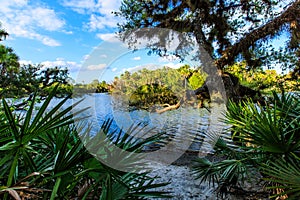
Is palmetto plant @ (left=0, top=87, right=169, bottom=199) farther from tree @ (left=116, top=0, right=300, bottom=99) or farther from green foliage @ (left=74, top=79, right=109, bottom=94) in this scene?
tree @ (left=116, top=0, right=300, bottom=99)

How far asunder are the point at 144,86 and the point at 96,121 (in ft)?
3.27

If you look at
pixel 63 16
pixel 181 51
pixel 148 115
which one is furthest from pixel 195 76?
pixel 63 16

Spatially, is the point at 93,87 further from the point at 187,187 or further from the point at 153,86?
the point at 187,187

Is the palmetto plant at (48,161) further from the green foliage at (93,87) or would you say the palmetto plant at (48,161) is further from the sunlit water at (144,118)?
the green foliage at (93,87)

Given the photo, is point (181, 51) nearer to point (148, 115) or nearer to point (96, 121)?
point (148, 115)

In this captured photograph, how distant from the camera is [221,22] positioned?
4.29 meters

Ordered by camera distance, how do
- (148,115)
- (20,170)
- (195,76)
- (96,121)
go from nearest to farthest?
(20,170)
(96,121)
(148,115)
(195,76)

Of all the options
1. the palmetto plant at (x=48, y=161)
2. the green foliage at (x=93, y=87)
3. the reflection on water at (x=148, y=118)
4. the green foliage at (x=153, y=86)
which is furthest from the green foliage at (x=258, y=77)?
the palmetto plant at (x=48, y=161)

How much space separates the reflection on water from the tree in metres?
1.15

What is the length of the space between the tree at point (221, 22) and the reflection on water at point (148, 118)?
1.15 meters

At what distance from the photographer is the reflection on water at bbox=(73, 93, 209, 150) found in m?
1.85

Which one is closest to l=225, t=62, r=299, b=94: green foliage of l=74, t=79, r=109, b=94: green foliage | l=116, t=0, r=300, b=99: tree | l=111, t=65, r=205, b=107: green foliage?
l=116, t=0, r=300, b=99: tree

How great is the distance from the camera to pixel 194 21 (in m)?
4.16

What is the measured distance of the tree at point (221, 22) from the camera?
13.1ft
